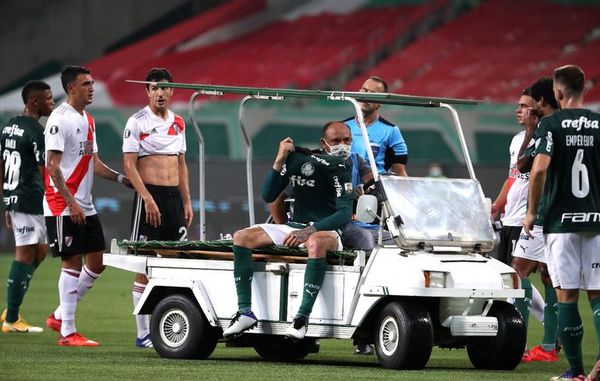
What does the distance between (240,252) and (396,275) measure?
1199mm

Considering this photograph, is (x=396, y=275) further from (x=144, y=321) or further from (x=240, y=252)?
(x=144, y=321)

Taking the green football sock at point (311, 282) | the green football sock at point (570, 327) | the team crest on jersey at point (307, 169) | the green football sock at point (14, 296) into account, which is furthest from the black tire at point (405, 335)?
the green football sock at point (14, 296)

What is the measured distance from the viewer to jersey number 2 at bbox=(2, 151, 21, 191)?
12797mm

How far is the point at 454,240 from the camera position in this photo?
9.35m

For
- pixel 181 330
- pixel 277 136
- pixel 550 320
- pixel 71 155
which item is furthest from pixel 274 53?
pixel 181 330

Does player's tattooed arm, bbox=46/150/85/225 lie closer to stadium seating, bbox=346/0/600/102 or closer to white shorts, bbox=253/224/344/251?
white shorts, bbox=253/224/344/251

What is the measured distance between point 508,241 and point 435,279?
247 cm

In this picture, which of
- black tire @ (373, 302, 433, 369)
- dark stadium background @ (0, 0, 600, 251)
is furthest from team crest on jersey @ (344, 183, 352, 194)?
dark stadium background @ (0, 0, 600, 251)

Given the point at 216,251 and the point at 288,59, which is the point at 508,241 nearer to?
the point at 216,251

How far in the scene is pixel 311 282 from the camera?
9234 millimetres

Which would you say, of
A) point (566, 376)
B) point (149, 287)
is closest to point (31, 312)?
point (149, 287)

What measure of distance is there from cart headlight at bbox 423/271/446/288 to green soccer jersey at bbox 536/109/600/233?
2.95ft

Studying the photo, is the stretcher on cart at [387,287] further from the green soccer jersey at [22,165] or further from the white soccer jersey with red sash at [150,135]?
the green soccer jersey at [22,165]

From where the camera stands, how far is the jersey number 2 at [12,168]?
12797mm
